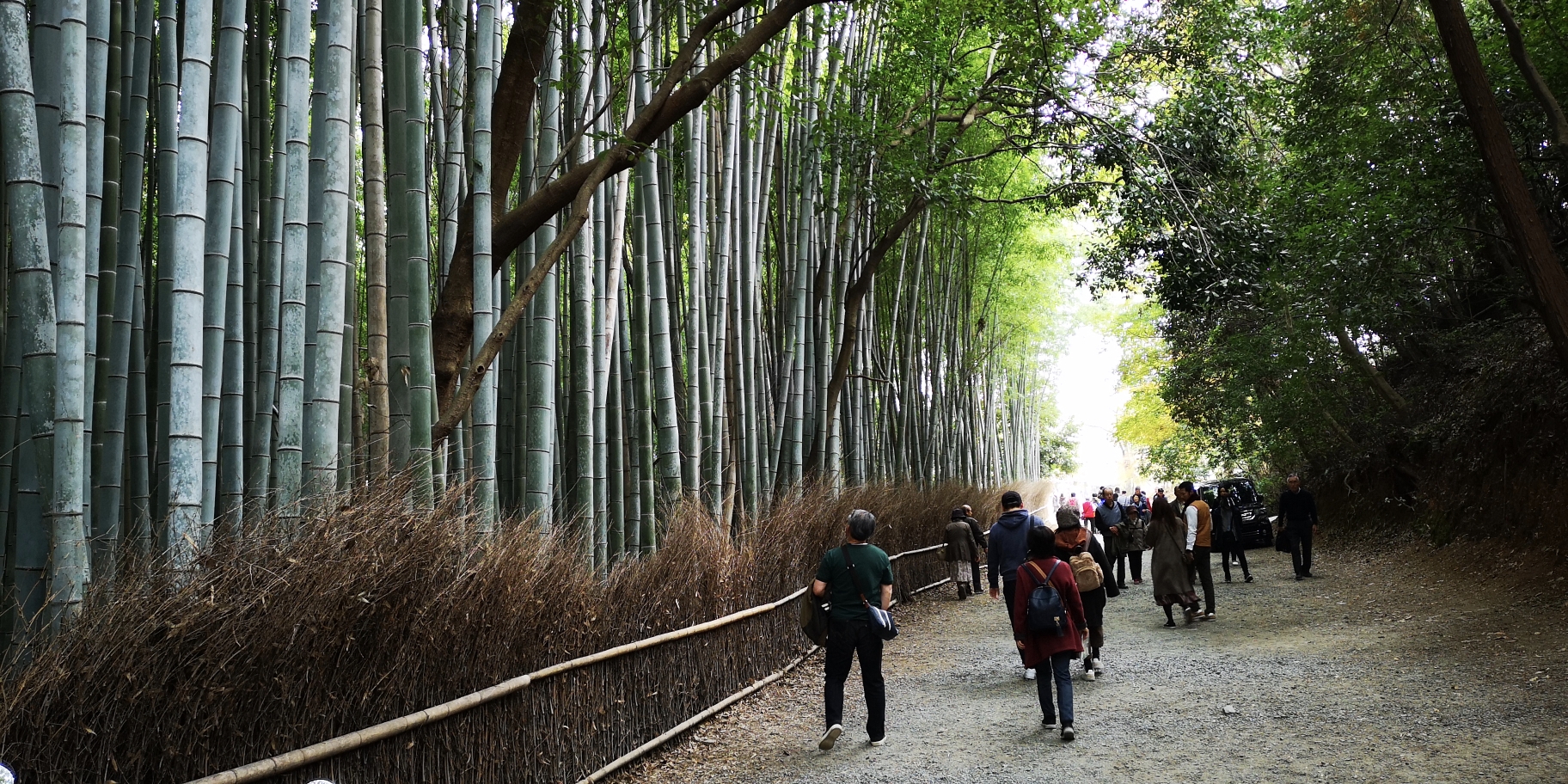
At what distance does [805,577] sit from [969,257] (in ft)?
31.5

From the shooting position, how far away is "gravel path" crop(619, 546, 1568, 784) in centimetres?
414

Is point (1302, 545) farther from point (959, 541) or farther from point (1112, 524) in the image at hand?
point (959, 541)

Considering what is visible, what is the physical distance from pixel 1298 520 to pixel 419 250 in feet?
28.8

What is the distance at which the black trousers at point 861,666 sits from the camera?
4.76 metres

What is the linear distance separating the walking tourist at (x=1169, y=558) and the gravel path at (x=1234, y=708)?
27cm

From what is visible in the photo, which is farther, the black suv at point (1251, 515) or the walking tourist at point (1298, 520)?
the black suv at point (1251, 515)

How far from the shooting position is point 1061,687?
4.73m

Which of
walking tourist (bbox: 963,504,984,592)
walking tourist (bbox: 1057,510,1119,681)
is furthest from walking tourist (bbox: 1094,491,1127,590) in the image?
walking tourist (bbox: 1057,510,1119,681)

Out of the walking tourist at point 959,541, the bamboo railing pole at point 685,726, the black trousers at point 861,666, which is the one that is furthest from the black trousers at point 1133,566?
the black trousers at point 861,666

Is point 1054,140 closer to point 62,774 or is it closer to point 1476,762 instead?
point 1476,762

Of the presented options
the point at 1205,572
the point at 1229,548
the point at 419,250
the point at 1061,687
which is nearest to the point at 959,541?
the point at 1205,572

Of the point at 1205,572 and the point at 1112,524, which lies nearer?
the point at 1205,572

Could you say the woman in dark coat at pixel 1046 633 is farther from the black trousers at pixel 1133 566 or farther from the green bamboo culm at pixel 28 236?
the black trousers at pixel 1133 566

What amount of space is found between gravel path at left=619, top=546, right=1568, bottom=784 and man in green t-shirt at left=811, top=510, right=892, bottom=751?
160 millimetres
